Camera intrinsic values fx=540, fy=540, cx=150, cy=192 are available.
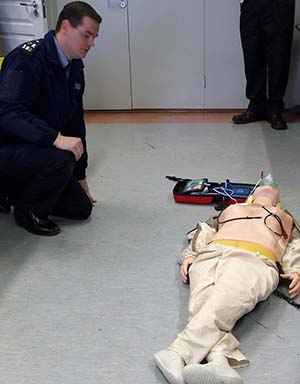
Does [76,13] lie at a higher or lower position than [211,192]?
higher

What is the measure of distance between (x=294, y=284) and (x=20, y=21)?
2891mm

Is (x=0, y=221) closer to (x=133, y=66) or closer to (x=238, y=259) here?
(x=238, y=259)

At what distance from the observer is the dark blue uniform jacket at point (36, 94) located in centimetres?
226

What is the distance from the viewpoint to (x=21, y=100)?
2.27 metres

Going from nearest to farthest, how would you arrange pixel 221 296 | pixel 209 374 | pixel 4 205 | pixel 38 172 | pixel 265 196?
pixel 209 374 < pixel 221 296 < pixel 265 196 < pixel 38 172 < pixel 4 205

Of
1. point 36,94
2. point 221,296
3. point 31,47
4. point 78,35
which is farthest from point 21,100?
point 221,296

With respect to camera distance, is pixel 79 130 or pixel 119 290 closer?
pixel 119 290

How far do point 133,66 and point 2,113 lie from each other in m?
2.42

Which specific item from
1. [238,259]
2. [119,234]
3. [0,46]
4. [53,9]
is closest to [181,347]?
[238,259]

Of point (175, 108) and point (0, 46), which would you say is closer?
point (0, 46)

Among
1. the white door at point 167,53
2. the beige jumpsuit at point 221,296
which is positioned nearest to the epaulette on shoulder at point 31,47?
the beige jumpsuit at point 221,296

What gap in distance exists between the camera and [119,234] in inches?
97.4

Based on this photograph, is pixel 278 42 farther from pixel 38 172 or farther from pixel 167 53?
pixel 38 172

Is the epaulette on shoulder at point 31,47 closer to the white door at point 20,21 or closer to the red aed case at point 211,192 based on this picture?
the red aed case at point 211,192
